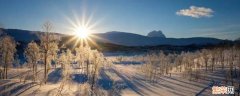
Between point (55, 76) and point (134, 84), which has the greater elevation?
point (55, 76)

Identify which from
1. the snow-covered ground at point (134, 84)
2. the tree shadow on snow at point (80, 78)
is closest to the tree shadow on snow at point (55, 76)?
the snow-covered ground at point (134, 84)

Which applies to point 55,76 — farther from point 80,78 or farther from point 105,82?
point 105,82

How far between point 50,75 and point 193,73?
134ft

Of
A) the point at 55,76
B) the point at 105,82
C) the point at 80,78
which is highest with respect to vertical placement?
the point at 55,76

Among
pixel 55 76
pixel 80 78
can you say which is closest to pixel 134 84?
pixel 80 78

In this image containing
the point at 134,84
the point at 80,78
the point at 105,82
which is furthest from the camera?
the point at 80,78

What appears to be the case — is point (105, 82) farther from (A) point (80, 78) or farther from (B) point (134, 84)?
(A) point (80, 78)

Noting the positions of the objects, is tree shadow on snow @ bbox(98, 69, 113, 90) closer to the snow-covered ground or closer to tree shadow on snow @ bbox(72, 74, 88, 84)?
the snow-covered ground

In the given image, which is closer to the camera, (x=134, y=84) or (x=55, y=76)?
(x=134, y=84)

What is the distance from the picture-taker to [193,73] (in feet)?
305

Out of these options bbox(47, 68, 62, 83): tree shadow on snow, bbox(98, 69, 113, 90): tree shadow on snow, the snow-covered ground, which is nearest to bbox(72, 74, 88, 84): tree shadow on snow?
the snow-covered ground

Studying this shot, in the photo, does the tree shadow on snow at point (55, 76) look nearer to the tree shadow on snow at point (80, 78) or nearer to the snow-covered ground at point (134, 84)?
the snow-covered ground at point (134, 84)

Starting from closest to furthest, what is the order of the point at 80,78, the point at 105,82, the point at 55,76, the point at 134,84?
the point at 105,82 < the point at 134,84 < the point at 80,78 < the point at 55,76

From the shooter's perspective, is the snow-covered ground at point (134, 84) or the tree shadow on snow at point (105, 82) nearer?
the snow-covered ground at point (134, 84)
